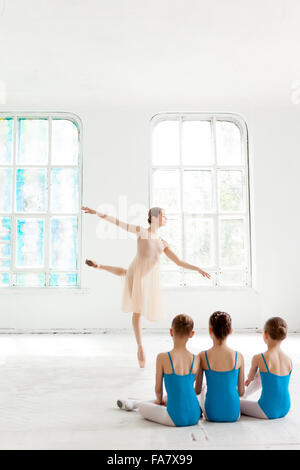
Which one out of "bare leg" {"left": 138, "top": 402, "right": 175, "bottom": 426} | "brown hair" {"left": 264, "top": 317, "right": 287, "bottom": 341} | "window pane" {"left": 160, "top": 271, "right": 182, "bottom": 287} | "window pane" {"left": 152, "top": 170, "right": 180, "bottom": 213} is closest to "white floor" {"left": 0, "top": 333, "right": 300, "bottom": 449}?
"bare leg" {"left": 138, "top": 402, "right": 175, "bottom": 426}

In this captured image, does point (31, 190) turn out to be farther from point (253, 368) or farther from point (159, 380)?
point (253, 368)

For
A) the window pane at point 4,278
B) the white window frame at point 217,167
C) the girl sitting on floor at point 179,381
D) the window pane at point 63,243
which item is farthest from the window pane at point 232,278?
the girl sitting on floor at point 179,381

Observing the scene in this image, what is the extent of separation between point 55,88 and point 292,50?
3.18 m

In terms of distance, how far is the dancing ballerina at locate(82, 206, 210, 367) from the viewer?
3.88 metres

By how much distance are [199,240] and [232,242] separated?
52cm

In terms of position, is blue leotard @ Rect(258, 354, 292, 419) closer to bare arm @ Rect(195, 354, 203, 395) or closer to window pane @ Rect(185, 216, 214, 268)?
bare arm @ Rect(195, 354, 203, 395)

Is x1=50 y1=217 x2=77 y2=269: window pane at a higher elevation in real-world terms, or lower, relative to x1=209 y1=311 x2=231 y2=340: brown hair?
higher

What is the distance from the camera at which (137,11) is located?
4.33m

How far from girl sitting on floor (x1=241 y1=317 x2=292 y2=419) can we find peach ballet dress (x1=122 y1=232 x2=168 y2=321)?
161cm

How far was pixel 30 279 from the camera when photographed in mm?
6629

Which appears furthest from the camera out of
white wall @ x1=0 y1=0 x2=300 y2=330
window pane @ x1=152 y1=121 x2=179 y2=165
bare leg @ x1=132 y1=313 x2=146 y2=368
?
window pane @ x1=152 y1=121 x2=179 y2=165

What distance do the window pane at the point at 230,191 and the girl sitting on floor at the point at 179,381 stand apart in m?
4.76
